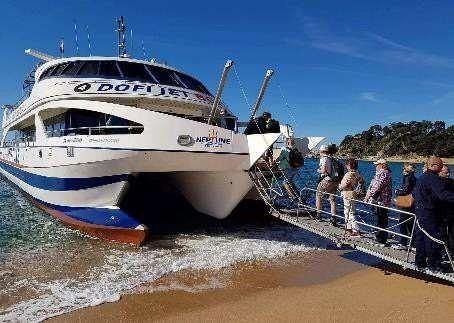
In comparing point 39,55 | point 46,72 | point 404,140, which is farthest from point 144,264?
point 404,140

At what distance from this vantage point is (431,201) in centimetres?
650

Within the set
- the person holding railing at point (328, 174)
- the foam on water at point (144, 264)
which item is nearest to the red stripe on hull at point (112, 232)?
the foam on water at point (144, 264)

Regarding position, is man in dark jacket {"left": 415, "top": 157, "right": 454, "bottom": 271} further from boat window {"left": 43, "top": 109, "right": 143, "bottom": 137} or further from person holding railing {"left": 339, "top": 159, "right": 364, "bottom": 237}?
boat window {"left": 43, "top": 109, "right": 143, "bottom": 137}

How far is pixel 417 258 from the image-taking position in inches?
275

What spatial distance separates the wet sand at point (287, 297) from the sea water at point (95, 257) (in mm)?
527

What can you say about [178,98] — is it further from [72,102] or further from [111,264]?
[111,264]

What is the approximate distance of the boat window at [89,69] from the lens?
1341 cm

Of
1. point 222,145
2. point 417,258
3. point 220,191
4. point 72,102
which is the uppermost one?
point 72,102

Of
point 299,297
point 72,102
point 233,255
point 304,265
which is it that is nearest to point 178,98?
point 72,102

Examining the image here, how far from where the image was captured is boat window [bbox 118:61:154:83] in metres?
13.4

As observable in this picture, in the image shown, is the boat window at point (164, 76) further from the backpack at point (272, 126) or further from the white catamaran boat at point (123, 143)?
the backpack at point (272, 126)

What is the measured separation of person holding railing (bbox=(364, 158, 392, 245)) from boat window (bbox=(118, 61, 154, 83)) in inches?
304

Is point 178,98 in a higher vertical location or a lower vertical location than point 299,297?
higher

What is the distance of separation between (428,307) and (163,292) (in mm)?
4242
